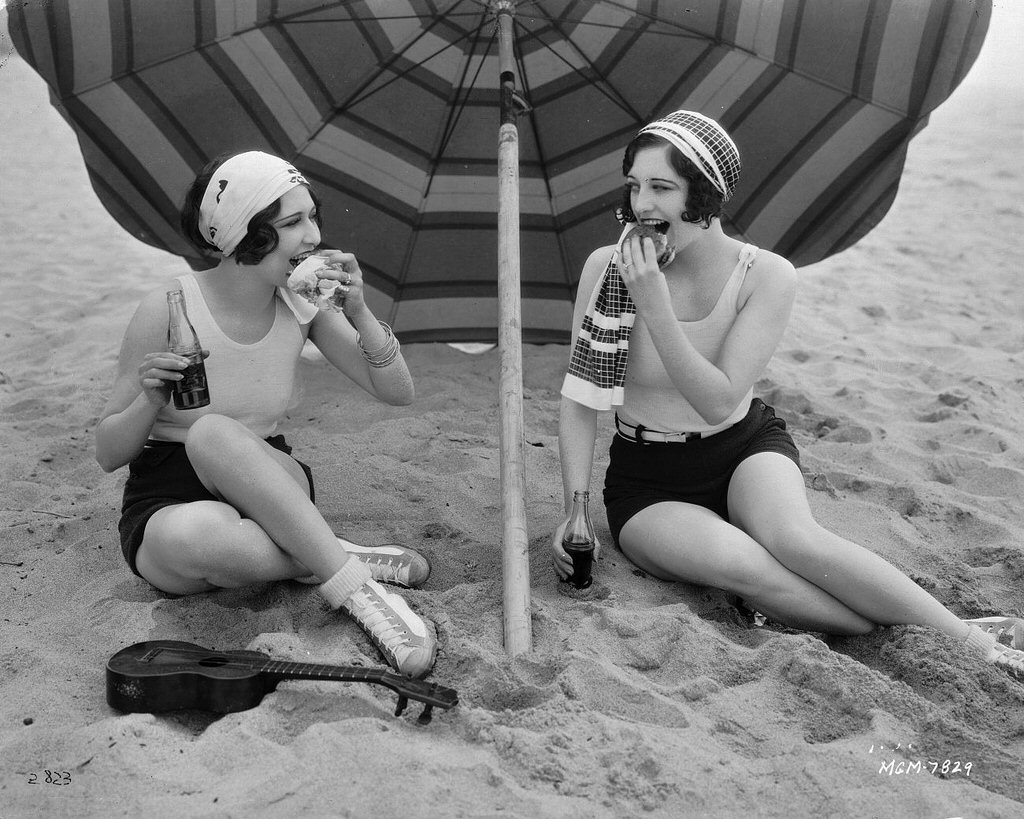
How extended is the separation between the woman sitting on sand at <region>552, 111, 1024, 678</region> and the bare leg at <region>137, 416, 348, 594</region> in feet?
2.35

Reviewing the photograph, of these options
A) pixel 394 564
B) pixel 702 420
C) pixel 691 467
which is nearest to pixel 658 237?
pixel 702 420

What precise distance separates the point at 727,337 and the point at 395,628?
1.23 meters

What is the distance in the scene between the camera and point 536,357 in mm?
4848

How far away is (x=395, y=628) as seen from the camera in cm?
251

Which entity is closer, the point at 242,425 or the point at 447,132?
the point at 242,425

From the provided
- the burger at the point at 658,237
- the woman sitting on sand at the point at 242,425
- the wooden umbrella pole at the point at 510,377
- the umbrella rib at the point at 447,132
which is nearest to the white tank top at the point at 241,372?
the woman sitting on sand at the point at 242,425

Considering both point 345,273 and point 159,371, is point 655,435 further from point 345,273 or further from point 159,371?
point 159,371

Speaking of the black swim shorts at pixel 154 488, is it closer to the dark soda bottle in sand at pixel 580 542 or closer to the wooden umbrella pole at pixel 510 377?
the wooden umbrella pole at pixel 510 377

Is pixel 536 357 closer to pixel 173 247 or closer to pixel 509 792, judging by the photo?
pixel 173 247

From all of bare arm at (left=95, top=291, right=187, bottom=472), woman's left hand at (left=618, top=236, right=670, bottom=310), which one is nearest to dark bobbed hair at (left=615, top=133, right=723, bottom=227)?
woman's left hand at (left=618, top=236, right=670, bottom=310)

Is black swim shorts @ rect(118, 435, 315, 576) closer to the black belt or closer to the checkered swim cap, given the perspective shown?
the black belt

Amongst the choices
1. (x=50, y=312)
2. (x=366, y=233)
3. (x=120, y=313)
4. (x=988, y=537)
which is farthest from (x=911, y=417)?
(x=50, y=312)

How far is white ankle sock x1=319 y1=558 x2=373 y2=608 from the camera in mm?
2600

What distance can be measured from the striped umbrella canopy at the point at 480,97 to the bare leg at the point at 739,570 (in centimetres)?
147
